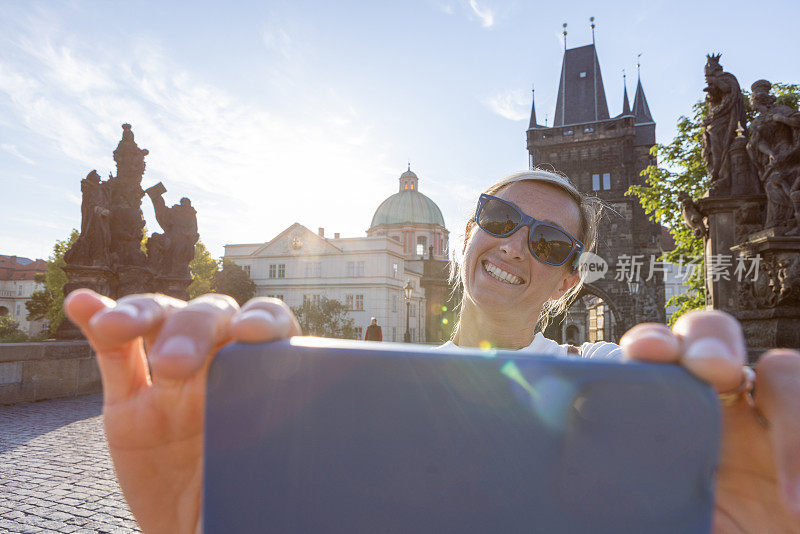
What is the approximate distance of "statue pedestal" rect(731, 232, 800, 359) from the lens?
23.0 ft

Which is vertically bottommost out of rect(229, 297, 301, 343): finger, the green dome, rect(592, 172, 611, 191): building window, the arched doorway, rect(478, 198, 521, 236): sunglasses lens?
the arched doorway

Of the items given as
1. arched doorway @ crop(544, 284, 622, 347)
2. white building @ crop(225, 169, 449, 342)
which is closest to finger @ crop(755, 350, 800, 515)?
arched doorway @ crop(544, 284, 622, 347)

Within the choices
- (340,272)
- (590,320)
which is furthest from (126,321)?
(590,320)

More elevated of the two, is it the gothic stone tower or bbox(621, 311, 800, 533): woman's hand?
the gothic stone tower

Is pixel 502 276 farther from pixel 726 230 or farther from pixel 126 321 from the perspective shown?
pixel 726 230

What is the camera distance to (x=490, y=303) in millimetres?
1805

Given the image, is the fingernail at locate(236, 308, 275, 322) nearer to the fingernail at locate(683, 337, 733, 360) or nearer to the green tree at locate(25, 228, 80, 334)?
the fingernail at locate(683, 337, 733, 360)

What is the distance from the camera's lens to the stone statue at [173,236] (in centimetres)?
1409

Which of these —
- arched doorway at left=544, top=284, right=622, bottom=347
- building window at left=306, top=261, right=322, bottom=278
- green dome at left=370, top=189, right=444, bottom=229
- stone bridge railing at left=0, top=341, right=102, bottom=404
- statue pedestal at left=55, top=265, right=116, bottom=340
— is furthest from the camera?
green dome at left=370, top=189, right=444, bottom=229

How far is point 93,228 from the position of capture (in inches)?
465

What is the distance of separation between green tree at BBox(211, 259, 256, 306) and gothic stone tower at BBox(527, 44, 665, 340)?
29487mm

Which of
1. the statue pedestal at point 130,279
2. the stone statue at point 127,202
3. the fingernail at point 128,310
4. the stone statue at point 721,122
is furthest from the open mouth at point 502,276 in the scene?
the stone statue at point 127,202

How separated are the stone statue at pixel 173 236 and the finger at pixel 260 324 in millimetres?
14640

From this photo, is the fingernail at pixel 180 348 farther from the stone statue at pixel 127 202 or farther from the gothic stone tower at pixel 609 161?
the gothic stone tower at pixel 609 161
